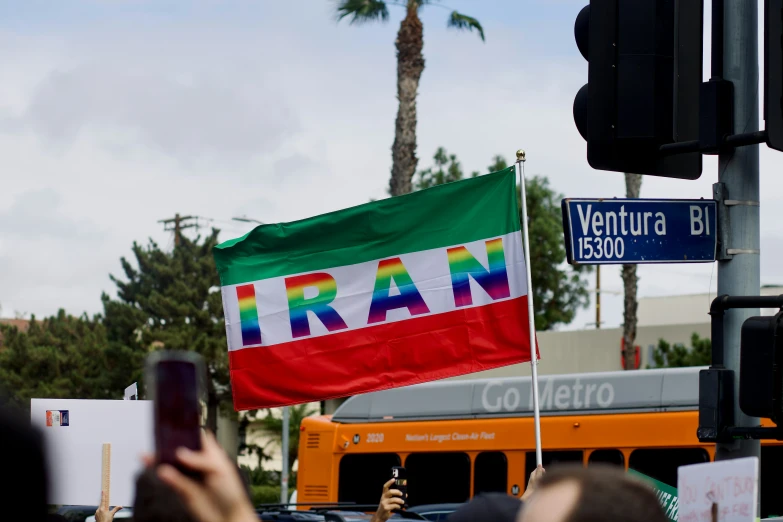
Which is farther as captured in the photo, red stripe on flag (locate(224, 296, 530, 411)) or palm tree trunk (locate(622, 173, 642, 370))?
palm tree trunk (locate(622, 173, 642, 370))

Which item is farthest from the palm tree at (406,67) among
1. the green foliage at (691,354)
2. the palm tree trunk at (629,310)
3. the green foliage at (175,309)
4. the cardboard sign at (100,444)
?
the green foliage at (175,309)

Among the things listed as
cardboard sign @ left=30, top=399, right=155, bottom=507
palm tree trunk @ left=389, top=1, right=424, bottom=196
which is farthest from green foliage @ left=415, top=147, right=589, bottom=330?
cardboard sign @ left=30, top=399, right=155, bottom=507

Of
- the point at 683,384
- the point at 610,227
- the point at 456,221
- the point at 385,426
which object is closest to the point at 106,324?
the point at 385,426

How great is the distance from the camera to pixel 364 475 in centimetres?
1708

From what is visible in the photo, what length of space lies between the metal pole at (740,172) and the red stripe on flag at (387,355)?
3790mm

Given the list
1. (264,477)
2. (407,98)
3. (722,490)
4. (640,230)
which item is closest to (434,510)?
(640,230)

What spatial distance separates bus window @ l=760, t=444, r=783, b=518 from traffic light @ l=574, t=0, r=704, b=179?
8.39m

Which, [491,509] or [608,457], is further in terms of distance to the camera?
[608,457]

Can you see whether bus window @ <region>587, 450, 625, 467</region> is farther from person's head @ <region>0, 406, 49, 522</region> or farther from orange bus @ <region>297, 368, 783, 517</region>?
person's head @ <region>0, 406, 49, 522</region>

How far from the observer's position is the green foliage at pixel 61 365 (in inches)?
2110

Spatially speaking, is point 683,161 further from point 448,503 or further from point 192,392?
A: point 448,503

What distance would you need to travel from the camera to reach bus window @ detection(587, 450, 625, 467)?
46.6 feet

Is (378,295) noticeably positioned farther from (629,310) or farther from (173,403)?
(629,310)

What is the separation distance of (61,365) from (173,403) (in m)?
56.6
